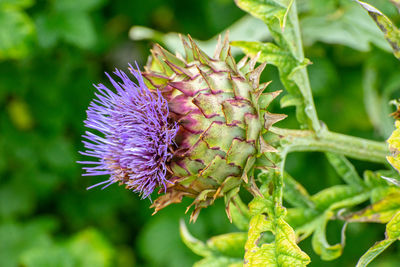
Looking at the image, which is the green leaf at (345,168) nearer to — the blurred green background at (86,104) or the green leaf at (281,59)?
the green leaf at (281,59)

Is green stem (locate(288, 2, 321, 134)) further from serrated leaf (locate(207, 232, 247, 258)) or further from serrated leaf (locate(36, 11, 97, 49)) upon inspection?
serrated leaf (locate(36, 11, 97, 49))

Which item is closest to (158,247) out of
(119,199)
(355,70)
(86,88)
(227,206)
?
(119,199)

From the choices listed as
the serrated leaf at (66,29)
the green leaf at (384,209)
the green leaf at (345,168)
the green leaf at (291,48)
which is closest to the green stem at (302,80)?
the green leaf at (291,48)

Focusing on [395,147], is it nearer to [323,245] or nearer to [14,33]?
[323,245]

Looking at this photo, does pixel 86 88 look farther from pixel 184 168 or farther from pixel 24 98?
pixel 184 168

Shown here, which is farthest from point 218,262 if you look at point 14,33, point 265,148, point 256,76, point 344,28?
point 14,33
